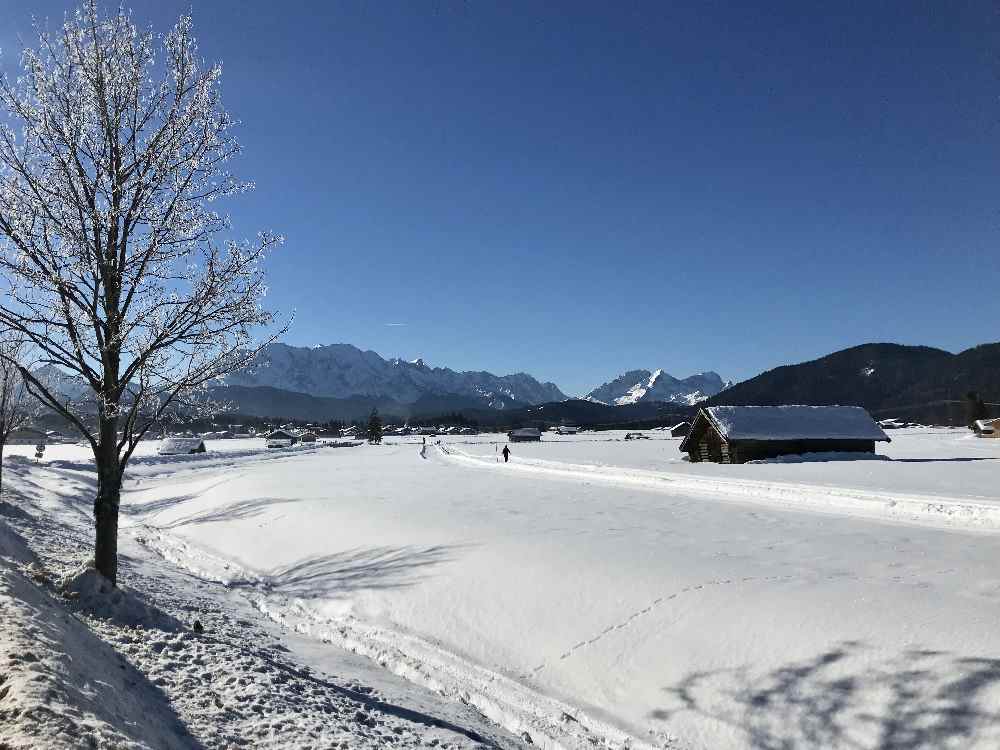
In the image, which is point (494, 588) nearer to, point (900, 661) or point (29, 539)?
point (900, 661)

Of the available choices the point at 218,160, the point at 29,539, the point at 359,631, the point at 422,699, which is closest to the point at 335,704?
the point at 422,699

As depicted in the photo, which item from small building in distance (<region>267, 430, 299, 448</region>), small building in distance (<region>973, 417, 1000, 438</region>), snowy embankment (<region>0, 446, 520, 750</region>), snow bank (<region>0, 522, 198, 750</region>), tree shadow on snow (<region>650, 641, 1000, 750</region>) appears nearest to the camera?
snow bank (<region>0, 522, 198, 750</region>)

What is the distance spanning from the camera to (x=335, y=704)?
6.65 meters

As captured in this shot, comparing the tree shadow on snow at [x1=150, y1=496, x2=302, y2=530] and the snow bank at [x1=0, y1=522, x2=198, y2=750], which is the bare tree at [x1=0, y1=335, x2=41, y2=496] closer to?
the tree shadow on snow at [x1=150, y1=496, x2=302, y2=530]

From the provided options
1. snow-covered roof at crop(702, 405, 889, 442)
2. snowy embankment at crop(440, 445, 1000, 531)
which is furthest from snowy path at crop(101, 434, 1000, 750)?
snow-covered roof at crop(702, 405, 889, 442)

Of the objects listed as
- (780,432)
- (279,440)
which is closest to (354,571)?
(780,432)

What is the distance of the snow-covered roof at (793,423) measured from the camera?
41969 mm

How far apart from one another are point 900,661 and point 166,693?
782cm

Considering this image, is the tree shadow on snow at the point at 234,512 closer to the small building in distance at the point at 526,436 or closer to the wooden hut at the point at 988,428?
the wooden hut at the point at 988,428

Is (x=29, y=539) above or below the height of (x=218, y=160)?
below

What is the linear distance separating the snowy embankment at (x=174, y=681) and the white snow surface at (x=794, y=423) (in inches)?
1490

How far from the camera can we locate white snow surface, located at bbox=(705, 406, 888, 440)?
138 ft

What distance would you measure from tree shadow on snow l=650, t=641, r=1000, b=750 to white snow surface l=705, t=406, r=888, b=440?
3646cm

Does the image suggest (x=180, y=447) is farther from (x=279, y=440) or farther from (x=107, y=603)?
(x=107, y=603)
